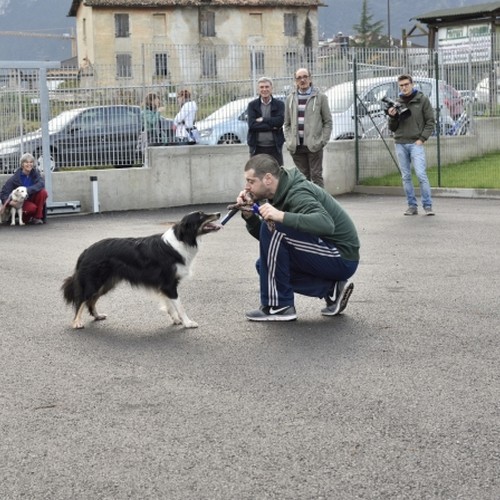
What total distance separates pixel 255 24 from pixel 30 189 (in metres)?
78.5

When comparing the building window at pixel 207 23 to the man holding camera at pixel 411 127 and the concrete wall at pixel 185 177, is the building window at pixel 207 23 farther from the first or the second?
the man holding camera at pixel 411 127

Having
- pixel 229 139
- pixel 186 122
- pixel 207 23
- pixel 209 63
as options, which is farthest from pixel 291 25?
pixel 186 122

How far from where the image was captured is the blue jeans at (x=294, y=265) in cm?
850

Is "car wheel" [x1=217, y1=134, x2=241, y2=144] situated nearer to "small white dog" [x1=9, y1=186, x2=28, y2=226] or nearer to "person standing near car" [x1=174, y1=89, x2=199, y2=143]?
"person standing near car" [x1=174, y1=89, x2=199, y2=143]

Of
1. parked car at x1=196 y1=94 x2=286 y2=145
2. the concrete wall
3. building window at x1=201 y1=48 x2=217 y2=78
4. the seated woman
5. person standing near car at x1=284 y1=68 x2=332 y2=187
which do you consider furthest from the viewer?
building window at x1=201 y1=48 x2=217 y2=78

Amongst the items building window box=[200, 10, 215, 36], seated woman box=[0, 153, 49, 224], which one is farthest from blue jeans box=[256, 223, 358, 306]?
building window box=[200, 10, 215, 36]

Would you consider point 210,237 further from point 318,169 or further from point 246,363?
point 246,363

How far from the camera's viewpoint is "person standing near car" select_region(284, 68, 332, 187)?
54.8 feet

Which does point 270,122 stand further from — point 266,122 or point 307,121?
point 307,121

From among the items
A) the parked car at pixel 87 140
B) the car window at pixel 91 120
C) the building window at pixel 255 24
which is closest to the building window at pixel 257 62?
the parked car at pixel 87 140

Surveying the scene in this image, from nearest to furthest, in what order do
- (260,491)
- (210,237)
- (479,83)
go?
(260,491)
(210,237)
(479,83)

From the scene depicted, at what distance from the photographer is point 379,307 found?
9.12 meters

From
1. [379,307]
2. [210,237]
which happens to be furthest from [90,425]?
[210,237]

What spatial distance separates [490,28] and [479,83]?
25.6 m
